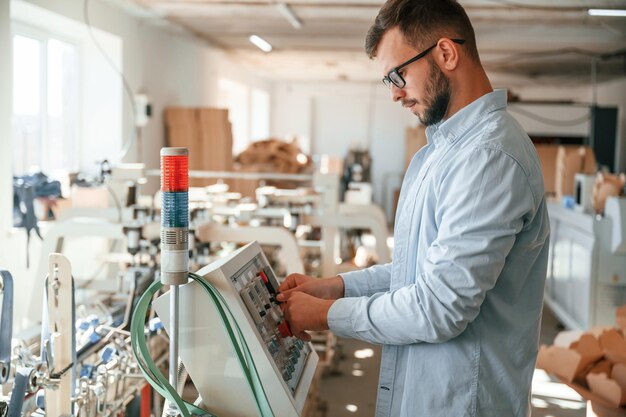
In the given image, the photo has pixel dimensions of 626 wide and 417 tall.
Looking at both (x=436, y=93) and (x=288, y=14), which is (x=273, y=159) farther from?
(x=436, y=93)

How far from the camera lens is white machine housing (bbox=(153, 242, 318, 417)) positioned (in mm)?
1251

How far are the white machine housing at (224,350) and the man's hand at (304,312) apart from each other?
62mm

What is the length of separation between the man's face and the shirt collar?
0.03 m

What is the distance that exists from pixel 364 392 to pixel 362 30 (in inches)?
148

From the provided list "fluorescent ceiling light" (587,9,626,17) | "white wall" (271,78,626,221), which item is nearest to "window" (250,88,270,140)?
"white wall" (271,78,626,221)

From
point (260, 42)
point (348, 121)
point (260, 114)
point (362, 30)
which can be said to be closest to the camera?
point (362, 30)

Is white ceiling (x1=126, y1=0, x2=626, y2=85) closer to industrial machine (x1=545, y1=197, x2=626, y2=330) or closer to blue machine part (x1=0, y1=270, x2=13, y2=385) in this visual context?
industrial machine (x1=545, y1=197, x2=626, y2=330)

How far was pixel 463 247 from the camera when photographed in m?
1.20

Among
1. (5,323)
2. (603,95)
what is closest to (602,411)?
(5,323)

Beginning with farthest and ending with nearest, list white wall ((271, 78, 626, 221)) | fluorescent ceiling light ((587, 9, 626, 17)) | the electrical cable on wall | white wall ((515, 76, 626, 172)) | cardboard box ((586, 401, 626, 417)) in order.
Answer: white wall ((271, 78, 626, 221)) < white wall ((515, 76, 626, 172)) < fluorescent ceiling light ((587, 9, 626, 17)) < the electrical cable on wall < cardboard box ((586, 401, 626, 417))

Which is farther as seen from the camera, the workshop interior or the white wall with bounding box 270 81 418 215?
the white wall with bounding box 270 81 418 215

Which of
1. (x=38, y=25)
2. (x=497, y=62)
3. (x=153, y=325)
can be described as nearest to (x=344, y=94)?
(x=497, y=62)

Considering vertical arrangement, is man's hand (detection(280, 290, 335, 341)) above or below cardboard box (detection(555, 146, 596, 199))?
below

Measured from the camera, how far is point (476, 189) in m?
1.22
